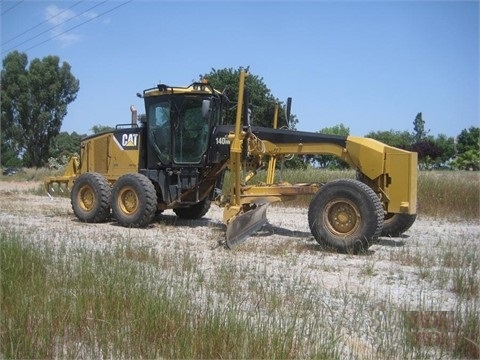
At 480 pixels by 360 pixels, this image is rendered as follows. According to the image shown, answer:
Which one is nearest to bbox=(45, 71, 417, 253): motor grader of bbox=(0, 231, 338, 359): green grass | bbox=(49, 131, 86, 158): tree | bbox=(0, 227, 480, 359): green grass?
bbox=(0, 227, 480, 359): green grass

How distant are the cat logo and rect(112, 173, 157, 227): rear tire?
3.66 ft

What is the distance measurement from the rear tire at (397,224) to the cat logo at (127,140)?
5.71m

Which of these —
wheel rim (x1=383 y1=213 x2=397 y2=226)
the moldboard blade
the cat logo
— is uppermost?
the cat logo

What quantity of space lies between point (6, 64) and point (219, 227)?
45241 millimetres

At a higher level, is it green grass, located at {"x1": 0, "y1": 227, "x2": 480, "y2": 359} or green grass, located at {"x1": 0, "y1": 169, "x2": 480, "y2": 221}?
green grass, located at {"x1": 0, "y1": 169, "x2": 480, "y2": 221}

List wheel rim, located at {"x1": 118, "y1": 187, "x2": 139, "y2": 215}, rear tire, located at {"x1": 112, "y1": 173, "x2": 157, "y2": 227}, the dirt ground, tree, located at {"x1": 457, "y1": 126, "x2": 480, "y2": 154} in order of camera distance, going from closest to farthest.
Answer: the dirt ground
rear tire, located at {"x1": 112, "y1": 173, "x2": 157, "y2": 227}
wheel rim, located at {"x1": 118, "y1": 187, "x2": 139, "y2": 215}
tree, located at {"x1": 457, "y1": 126, "x2": 480, "y2": 154}

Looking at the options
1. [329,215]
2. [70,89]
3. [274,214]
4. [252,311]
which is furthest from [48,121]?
[252,311]

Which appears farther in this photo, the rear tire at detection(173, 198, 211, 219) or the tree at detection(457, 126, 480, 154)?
the tree at detection(457, 126, 480, 154)

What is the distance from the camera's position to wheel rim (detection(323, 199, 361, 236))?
25.3 ft

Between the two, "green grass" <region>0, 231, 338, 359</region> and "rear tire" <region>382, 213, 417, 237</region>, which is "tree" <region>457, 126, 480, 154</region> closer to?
"rear tire" <region>382, 213, 417, 237</region>

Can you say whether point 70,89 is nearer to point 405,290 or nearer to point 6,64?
point 6,64

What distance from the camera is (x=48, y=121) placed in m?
50.5

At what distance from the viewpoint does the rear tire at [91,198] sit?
1106cm

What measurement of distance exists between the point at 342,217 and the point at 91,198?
20.2 feet
